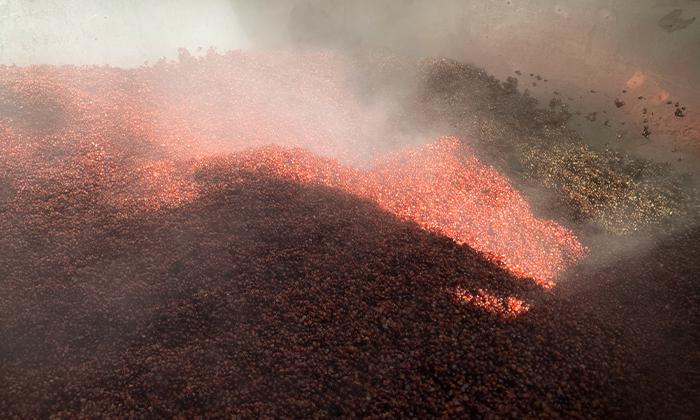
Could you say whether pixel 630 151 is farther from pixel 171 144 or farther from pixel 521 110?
pixel 171 144

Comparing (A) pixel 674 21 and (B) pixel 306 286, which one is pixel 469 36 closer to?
(A) pixel 674 21

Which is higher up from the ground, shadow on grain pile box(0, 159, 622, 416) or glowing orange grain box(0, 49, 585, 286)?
glowing orange grain box(0, 49, 585, 286)

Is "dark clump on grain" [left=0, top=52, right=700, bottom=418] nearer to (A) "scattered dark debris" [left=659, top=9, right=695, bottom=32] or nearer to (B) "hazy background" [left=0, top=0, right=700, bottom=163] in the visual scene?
(B) "hazy background" [left=0, top=0, right=700, bottom=163]

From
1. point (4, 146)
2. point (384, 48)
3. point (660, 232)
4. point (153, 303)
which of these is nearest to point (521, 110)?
point (660, 232)

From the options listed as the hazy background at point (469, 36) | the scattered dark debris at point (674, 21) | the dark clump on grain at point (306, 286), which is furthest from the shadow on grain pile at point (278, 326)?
the scattered dark debris at point (674, 21)

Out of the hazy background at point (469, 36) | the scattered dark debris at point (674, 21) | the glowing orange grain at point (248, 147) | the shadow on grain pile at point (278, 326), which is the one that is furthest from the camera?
the hazy background at point (469, 36)

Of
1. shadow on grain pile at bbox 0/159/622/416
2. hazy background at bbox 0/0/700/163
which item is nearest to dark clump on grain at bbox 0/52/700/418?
shadow on grain pile at bbox 0/159/622/416

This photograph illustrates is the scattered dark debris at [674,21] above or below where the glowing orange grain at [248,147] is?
above

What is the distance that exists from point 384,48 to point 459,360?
28.3 ft

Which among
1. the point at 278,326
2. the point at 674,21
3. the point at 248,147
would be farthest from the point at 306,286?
the point at 674,21

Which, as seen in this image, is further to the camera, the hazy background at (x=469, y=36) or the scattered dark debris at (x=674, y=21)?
the hazy background at (x=469, y=36)

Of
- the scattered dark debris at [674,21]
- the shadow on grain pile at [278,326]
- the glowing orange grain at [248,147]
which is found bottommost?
the shadow on grain pile at [278,326]

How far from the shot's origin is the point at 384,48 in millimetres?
10180

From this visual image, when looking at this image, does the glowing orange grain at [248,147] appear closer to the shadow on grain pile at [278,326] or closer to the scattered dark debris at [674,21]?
the shadow on grain pile at [278,326]
